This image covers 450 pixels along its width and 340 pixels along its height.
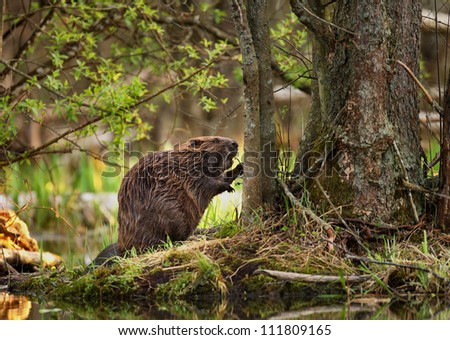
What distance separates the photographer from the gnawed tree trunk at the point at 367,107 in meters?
4.18

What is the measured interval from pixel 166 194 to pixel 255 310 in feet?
4.86

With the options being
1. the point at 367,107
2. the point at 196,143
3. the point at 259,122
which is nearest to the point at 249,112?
the point at 259,122

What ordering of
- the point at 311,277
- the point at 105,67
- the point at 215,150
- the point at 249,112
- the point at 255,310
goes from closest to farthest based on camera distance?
the point at 255,310, the point at 311,277, the point at 249,112, the point at 215,150, the point at 105,67

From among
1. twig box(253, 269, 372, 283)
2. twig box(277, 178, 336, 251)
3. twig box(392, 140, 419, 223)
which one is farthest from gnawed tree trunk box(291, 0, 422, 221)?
twig box(253, 269, 372, 283)

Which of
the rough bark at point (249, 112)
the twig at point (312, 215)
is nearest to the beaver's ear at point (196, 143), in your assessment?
the rough bark at point (249, 112)

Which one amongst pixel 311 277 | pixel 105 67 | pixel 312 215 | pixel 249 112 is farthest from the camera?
pixel 105 67

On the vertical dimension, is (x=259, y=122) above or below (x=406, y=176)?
above

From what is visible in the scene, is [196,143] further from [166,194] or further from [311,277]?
[311,277]

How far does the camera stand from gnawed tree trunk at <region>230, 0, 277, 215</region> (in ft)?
14.3

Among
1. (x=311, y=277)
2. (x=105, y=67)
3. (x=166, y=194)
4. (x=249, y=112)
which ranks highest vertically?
(x=105, y=67)

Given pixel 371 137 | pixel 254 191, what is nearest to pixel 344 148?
pixel 371 137

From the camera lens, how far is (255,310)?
11.7ft

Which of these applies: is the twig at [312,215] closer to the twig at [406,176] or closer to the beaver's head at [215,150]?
the twig at [406,176]

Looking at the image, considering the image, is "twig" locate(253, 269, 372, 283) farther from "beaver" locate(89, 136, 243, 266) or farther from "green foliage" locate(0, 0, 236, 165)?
"green foliage" locate(0, 0, 236, 165)
